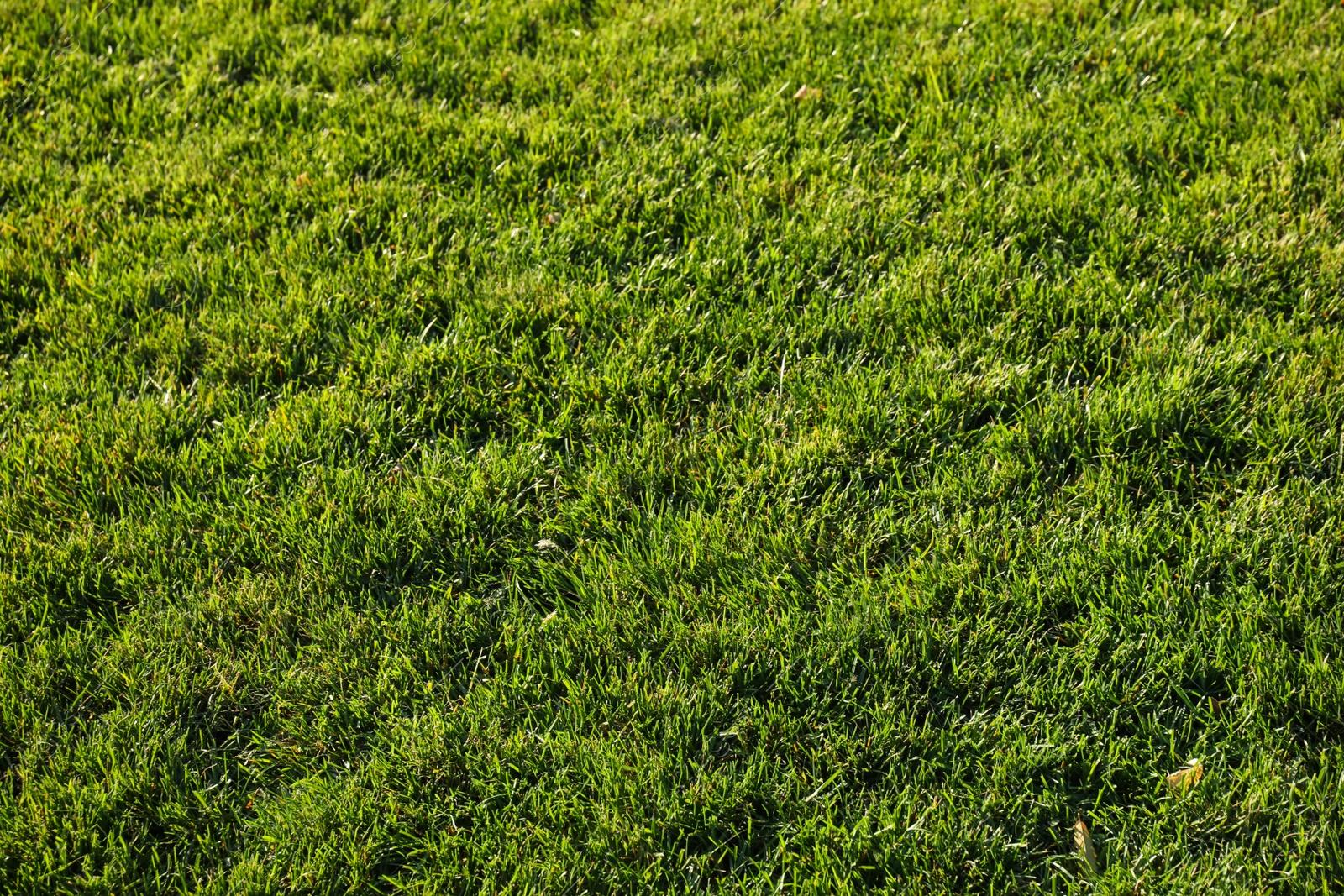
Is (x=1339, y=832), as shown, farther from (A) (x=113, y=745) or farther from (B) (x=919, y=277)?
(A) (x=113, y=745)

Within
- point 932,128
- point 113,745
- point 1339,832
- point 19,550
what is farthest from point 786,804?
point 932,128

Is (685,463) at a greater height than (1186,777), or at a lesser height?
greater

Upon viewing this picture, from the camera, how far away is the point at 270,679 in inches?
103

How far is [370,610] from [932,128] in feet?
9.12

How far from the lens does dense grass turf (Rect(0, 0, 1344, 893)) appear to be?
2336mm

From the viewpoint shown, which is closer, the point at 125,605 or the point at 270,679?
the point at 270,679

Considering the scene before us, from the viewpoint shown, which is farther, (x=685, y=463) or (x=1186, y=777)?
(x=685, y=463)

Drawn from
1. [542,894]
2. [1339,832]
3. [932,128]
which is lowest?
[542,894]

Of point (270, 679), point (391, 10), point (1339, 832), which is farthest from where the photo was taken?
point (391, 10)

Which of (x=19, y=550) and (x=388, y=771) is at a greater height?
(x=19, y=550)

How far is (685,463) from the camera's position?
3.07 m

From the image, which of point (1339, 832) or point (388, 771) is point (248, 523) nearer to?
point (388, 771)

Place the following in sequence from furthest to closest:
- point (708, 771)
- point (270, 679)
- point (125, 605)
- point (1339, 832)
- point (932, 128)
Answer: point (932, 128)
point (125, 605)
point (270, 679)
point (708, 771)
point (1339, 832)

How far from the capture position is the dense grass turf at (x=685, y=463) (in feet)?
7.66
